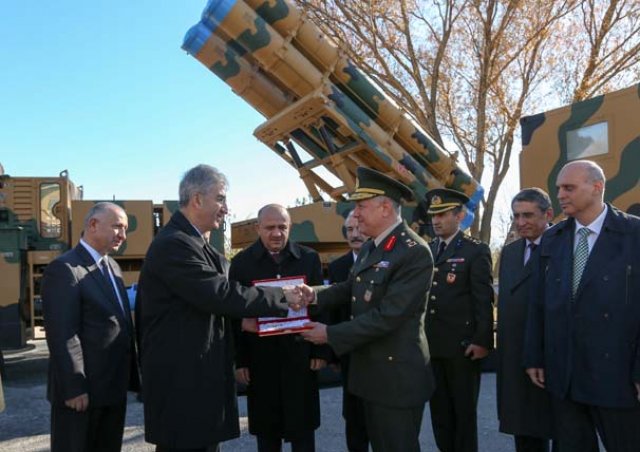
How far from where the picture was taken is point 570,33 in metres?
13.0

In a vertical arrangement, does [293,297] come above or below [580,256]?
below

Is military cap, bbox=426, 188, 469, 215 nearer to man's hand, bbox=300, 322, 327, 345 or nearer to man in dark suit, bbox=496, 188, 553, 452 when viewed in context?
man in dark suit, bbox=496, 188, 553, 452

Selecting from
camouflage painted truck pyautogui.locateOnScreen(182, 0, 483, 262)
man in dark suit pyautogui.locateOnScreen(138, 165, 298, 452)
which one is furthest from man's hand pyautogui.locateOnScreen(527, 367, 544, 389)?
camouflage painted truck pyautogui.locateOnScreen(182, 0, 483, 262)

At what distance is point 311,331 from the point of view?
9.18ft

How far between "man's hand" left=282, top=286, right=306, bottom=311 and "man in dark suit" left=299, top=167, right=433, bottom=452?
0.52 feet

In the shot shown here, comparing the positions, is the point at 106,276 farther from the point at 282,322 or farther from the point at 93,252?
the point at 282,322

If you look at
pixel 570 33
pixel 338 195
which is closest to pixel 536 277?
pixel 338 195

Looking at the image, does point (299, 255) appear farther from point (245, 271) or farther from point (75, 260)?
point (75, 260)

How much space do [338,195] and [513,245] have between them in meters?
4.09

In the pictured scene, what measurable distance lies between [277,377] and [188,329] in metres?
0.87

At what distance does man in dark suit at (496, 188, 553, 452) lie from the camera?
3.18m

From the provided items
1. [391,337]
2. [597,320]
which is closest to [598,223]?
[597,320]

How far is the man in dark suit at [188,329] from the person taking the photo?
2484 mm

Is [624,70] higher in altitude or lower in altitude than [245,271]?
higher
